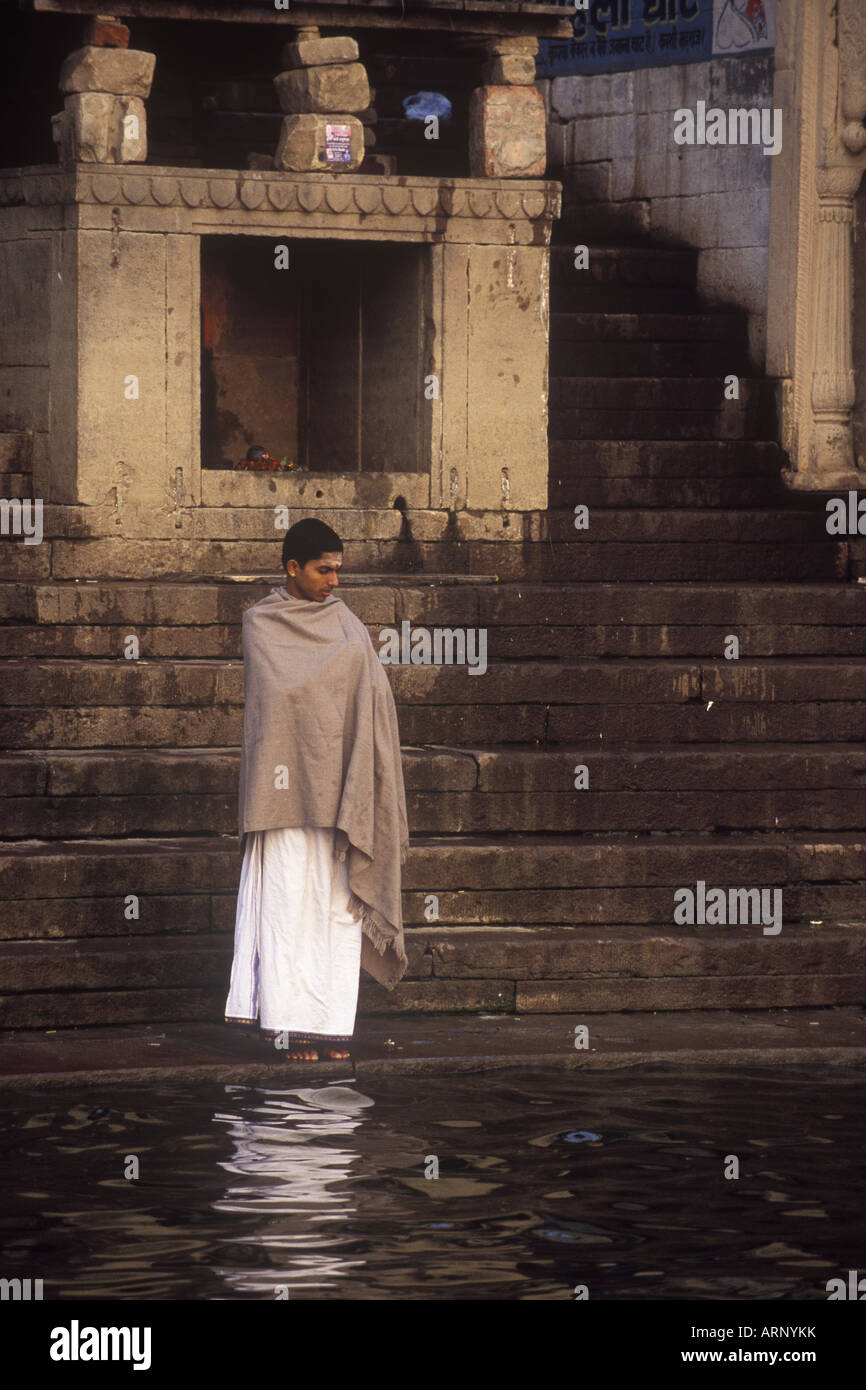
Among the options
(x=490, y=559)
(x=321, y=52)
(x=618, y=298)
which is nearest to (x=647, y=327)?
(x=618, y=298)

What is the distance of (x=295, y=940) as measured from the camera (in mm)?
7824

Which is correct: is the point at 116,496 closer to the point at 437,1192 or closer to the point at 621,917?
the point at 621,917

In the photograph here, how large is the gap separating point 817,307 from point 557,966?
5688 millimetres

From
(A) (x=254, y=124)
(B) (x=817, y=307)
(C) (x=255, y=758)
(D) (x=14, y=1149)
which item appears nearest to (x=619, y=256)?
(B) (x=817, y=307)

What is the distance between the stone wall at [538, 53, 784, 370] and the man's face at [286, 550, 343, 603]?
6.03m

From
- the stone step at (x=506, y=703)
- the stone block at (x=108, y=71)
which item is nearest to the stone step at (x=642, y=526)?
the stone step at (x=506, y=703)

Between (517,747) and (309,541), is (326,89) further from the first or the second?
(309,541)

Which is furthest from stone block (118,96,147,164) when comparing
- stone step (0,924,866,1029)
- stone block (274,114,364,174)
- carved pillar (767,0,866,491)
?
stone step (0,924,866,1029)

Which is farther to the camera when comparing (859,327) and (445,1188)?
(859,327)

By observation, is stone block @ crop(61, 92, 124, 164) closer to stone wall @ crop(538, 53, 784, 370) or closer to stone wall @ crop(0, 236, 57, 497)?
stone wall @ crop(0, 236, 57, 497)

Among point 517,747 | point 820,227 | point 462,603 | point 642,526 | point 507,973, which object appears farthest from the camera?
point 820,227

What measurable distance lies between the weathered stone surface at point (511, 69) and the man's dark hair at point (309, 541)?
15.9 feet

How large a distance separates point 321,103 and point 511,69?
107cm

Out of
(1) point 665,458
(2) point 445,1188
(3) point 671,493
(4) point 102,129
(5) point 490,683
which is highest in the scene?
(4) point 102,129
